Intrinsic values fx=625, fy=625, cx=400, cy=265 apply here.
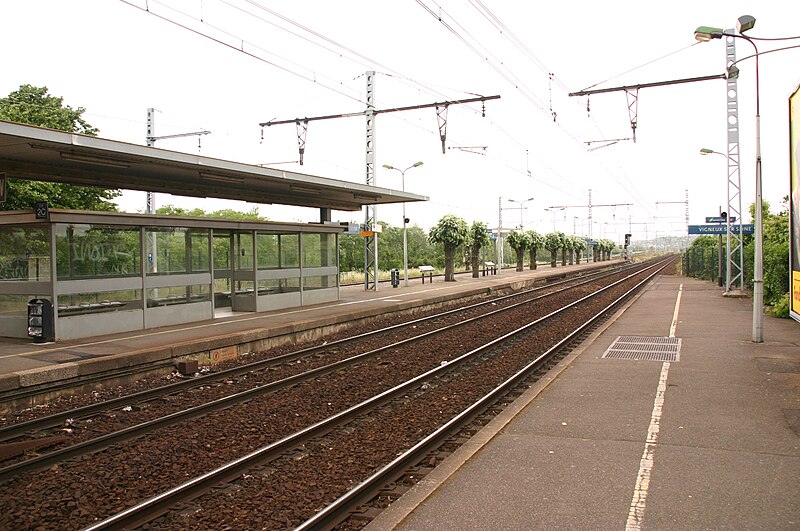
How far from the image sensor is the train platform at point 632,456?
451 cm

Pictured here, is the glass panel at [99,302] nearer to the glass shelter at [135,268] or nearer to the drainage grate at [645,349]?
the glass shelter at [135,268]

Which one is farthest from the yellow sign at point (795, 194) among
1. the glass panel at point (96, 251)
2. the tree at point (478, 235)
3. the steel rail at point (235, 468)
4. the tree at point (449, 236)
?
the tree at point (478, 235)

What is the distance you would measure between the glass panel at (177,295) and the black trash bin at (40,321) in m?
2.48

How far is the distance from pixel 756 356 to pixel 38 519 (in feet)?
36.8

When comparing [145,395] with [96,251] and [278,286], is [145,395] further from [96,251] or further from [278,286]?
[278,286]

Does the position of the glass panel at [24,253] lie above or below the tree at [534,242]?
below

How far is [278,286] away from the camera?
1892cm

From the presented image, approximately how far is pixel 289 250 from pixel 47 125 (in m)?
14.5

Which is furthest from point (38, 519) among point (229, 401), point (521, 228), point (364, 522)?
point (521, 228)

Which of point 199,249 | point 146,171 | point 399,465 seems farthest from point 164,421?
point 146,171

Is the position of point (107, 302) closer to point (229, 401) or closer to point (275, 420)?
point (229, 401)

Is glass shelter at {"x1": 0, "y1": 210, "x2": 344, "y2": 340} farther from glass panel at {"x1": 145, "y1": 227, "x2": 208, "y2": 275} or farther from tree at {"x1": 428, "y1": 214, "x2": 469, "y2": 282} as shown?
tree at {"x1": 428, "y1": 214, "x2": 469, "y2": 282}

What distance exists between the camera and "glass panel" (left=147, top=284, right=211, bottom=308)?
556 inches

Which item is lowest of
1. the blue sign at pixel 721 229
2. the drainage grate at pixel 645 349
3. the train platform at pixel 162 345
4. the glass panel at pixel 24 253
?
the drainage grate at pixel 645 349
